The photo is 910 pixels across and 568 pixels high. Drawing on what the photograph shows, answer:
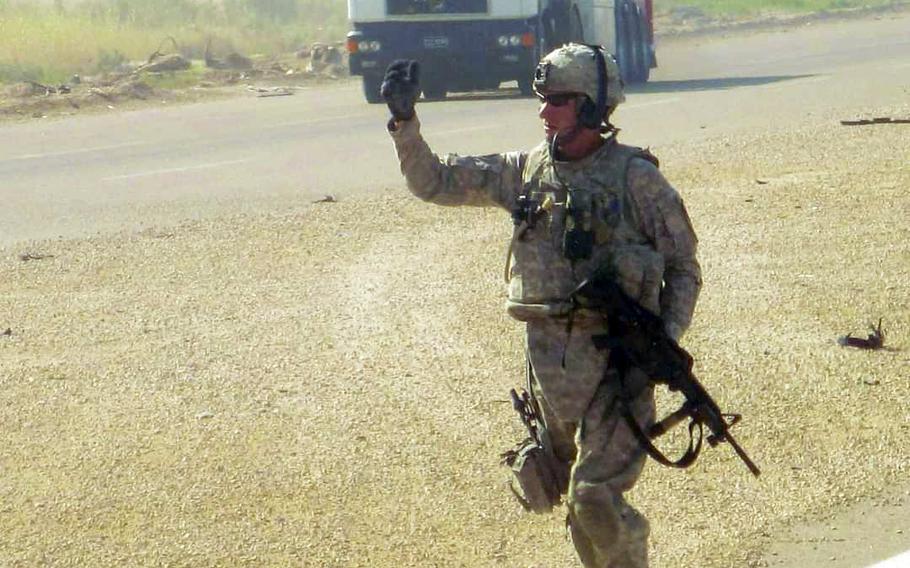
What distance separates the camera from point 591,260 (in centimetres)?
417

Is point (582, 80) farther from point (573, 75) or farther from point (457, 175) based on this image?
point (457, 175)

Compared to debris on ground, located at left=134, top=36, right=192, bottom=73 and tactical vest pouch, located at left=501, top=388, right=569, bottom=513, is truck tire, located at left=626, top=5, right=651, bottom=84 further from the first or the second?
tactical vest pouch, located at left=501, top=388, right=569, bottom=513

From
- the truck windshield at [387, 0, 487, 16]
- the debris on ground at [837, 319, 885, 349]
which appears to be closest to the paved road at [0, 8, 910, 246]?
the truck windshield at [387, 0, 487, 16]

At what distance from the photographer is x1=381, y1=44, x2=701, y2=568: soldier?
4.14 metres

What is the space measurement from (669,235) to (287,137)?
571 inches

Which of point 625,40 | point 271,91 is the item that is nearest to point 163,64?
point 271,91

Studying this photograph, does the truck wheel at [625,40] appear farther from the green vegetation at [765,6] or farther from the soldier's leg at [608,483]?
the green vegetation at [765,6]

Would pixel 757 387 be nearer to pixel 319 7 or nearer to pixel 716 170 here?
pixel 716 170

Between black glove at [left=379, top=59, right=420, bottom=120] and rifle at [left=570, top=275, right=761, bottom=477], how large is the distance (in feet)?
2.13

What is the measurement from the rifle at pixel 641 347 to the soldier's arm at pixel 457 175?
18.6 inches

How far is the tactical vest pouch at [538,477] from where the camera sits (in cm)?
434

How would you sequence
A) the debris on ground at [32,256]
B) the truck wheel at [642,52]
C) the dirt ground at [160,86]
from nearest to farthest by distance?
1. the debris on ground at [32,256]
2. the dirt ground at [160,86]
3. the truck wheel at [642,52]

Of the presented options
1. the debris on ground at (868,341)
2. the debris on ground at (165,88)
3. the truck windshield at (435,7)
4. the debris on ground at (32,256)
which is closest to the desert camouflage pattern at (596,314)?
the debris on ground at (868,341)

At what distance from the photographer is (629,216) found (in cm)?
419
